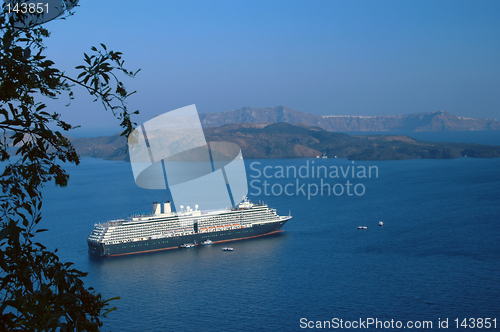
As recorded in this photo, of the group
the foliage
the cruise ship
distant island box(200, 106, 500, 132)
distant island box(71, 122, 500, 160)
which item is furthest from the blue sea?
distant island box(200, 106, 500, 132)

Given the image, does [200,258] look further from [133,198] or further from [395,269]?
[133,198]

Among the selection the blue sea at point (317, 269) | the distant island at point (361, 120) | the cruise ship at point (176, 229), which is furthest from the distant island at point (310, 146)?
the distant island at point (361, 120)

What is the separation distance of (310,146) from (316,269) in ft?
210

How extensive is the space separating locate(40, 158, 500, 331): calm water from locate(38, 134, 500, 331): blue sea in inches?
1.7

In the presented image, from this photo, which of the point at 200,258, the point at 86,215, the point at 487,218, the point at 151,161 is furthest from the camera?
the point at 151,161

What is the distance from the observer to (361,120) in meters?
170

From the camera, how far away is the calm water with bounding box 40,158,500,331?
39.7ft

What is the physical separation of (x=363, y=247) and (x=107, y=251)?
10.6 metres

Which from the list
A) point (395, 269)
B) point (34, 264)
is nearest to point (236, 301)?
point (395, 269)

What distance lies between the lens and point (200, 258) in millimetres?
18094
